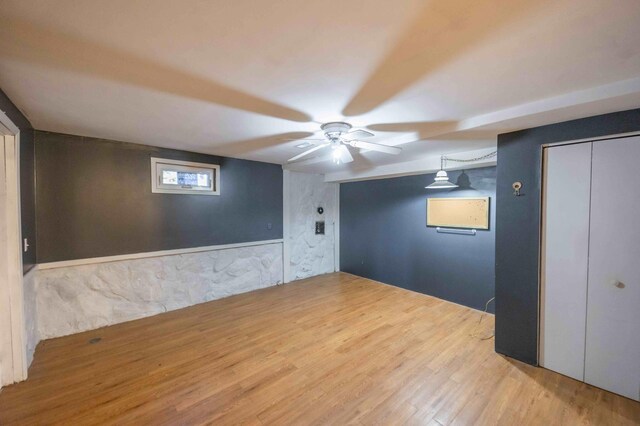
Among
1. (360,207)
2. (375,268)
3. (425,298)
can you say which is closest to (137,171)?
(360,207)

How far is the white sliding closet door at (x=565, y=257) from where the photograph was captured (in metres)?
2.16

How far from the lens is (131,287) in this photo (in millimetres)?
3338

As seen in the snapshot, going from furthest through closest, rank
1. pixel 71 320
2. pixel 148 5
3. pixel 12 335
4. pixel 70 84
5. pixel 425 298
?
1. pixel 425 298
2. pixel 71 320
3. pixel 12 335
4. pixel 70 84
5. pixel 148 5

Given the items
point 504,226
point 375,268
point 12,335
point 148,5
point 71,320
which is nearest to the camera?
point 148,5

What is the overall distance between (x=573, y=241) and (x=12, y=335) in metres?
4.79

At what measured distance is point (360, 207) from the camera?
5484 mm

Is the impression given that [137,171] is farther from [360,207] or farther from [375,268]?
[375,268]

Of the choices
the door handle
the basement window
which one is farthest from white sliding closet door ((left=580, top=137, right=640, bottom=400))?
the basement window

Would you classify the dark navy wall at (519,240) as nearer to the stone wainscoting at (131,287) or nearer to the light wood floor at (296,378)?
the light wood floor at (296,378)

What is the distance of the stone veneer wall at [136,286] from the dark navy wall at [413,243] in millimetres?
2134

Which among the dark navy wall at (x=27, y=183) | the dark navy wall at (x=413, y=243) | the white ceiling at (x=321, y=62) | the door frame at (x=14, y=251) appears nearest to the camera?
the white ceiling at (x=321, y=62)

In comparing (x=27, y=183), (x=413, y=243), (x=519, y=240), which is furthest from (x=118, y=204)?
(x=519, y=240)

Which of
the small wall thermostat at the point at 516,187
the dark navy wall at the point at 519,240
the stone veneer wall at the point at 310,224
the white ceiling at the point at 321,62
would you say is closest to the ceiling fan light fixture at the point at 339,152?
the white ceiling at the point at 321,62

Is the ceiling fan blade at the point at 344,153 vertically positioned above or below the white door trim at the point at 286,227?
above
